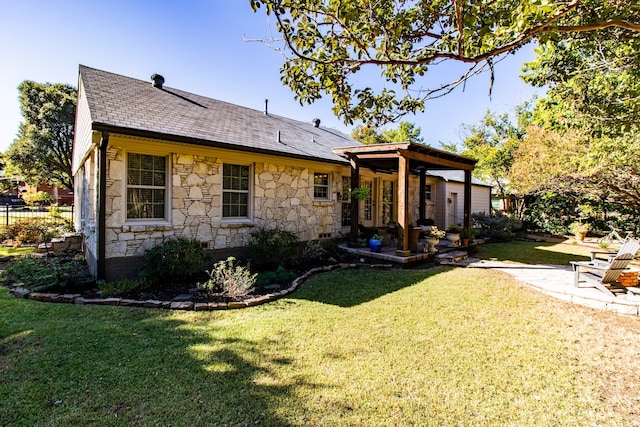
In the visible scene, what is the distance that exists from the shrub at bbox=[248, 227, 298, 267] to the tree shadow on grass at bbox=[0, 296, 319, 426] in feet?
10.2

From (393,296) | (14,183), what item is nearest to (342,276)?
(393,296)

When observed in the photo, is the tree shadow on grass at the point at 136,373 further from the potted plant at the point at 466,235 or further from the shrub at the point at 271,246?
the potted plant at the point at 466,235

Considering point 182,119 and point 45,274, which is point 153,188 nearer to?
point 182,119

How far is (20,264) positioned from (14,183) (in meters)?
46.1

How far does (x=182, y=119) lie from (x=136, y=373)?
624cm

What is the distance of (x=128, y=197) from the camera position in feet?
21.1

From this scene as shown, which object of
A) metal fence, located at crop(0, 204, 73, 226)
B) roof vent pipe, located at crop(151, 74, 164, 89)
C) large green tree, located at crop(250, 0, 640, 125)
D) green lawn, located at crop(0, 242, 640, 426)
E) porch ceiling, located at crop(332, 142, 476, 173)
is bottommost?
green lawn, located at crop(0, 242, 640, 426)

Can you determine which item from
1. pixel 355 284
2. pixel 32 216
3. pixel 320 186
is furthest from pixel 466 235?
pixel 32 216

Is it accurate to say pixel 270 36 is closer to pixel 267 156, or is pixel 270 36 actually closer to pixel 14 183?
pixel 267 156

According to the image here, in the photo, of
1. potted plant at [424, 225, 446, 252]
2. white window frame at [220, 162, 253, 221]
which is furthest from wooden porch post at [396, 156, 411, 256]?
white window frame at [220, 162, 253, 221]

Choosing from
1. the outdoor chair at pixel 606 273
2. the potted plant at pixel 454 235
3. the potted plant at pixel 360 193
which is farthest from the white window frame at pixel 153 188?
the potted plant at pixel 454 235

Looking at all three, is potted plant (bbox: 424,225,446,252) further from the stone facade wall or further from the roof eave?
the roof eave

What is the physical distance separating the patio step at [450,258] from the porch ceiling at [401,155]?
115 inches

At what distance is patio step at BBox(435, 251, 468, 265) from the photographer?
30.4 ft
